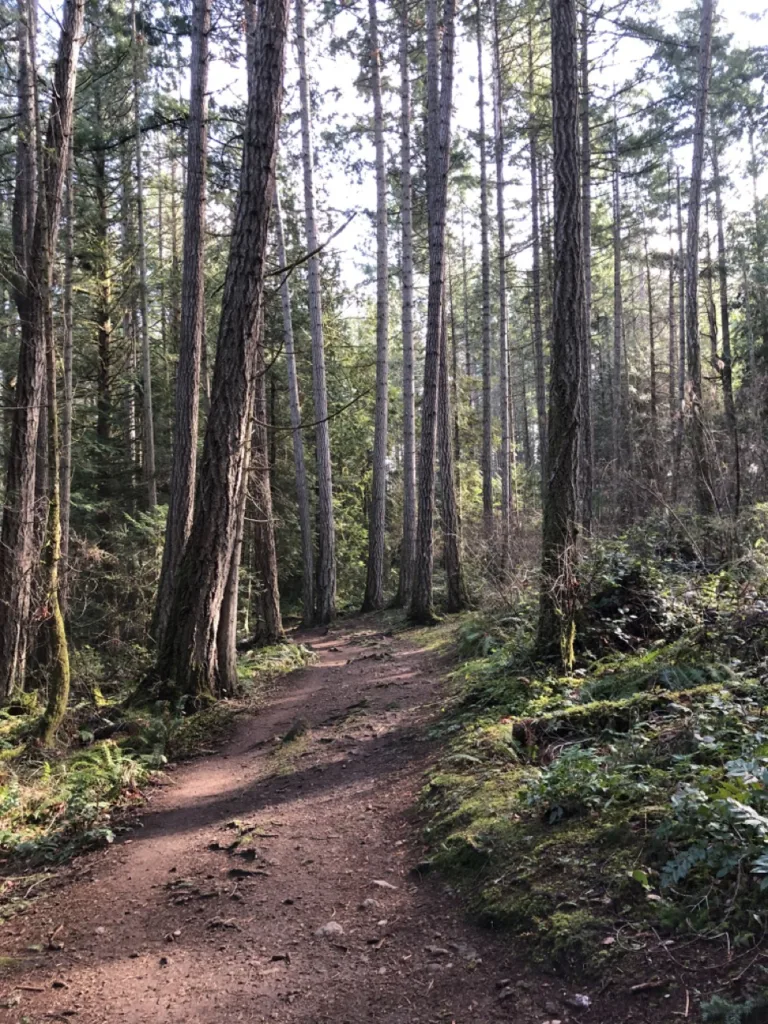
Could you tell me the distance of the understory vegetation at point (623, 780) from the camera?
2.66 m

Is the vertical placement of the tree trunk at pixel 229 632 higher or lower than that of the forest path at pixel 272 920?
higher

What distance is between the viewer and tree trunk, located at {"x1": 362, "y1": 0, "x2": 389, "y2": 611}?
16156 millimetres

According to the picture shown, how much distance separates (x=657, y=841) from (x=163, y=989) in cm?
236

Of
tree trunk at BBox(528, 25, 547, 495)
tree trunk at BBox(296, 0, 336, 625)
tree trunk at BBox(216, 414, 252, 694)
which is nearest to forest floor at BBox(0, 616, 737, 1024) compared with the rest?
tree trunk at BBox(216, 414, 252, 694)

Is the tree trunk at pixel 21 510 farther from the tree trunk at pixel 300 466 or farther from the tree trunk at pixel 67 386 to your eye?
the tree trunk at pixel 300 466

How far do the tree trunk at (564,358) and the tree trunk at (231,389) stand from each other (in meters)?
3.12

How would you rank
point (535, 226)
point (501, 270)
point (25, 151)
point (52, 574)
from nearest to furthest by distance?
point (52, 574)
point (25, 151)
point (501, 270)
point (535, 226)

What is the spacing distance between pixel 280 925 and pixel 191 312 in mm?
8350

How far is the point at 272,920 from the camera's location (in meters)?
3.58

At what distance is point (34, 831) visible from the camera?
4891 millimetres

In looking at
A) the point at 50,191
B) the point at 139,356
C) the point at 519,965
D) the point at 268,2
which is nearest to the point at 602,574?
the point at 519,965

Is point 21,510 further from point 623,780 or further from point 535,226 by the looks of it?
point 535,226

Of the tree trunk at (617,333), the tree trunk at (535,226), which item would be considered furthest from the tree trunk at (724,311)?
the tree trunk at (535,226)

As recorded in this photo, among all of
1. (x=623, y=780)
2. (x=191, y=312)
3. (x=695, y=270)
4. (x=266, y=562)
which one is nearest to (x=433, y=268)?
(x=191, y=312)
